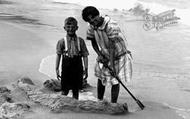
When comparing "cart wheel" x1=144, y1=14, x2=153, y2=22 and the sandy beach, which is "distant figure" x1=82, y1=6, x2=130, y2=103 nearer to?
the sandy beach

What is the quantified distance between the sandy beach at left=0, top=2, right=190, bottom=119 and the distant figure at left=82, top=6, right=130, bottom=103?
52 cm

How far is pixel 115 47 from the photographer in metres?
4.51

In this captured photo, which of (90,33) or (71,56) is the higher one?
(90,33)

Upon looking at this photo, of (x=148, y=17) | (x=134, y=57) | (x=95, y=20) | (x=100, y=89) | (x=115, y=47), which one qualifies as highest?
(x=148, y=17)

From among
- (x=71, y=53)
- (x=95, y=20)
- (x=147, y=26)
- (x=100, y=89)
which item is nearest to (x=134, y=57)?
(x=147, y=26)

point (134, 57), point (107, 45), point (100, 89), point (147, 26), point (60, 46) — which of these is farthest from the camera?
point (147, 26)

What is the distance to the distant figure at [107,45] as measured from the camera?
4375 millimetres

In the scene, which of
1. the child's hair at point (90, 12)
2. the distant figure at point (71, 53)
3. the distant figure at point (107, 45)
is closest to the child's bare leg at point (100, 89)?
the distant figure at point (107, 45)

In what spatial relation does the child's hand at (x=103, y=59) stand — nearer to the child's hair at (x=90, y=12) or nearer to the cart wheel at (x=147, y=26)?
the child's hair at (x=90, y=12)

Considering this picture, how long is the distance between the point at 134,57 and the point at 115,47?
12.7ft

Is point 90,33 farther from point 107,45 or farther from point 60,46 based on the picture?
point 60,46

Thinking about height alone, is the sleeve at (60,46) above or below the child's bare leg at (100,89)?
above

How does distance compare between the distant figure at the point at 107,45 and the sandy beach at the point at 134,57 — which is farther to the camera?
the sandy beach at the point at 134,57

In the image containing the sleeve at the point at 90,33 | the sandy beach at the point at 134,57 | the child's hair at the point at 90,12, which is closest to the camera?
the child's hair at the point at 90,12
